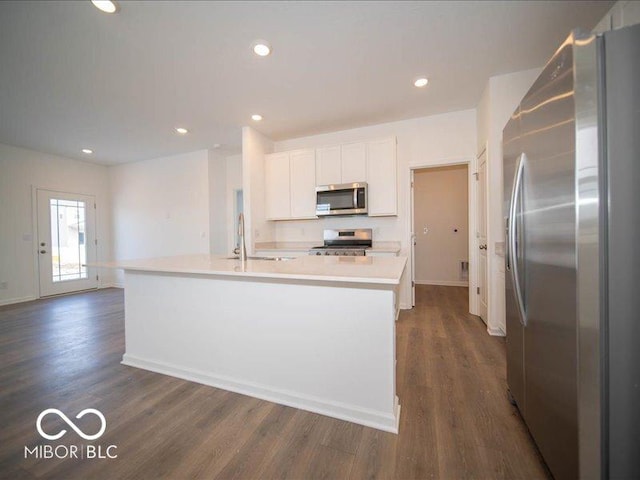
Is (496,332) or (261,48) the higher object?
(261,48)

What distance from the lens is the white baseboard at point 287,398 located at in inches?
59.0

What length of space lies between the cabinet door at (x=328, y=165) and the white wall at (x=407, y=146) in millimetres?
388

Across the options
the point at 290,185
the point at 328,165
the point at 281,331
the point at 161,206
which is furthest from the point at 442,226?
the point at 161,206

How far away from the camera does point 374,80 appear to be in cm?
265

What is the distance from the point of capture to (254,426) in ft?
4.99

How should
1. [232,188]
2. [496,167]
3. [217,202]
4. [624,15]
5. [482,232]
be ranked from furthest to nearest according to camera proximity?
1. [232,188]
2. [217,202]
3. [482,232]
4. [496,167]
5. [624,15]

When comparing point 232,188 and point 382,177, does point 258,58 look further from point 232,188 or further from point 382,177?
point 232,188

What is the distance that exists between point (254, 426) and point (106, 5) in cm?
286

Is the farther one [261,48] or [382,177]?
[382,177]

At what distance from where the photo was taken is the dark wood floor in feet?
4.09

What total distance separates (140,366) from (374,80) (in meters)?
3.50

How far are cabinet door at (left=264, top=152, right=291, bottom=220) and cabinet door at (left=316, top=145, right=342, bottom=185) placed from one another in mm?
534

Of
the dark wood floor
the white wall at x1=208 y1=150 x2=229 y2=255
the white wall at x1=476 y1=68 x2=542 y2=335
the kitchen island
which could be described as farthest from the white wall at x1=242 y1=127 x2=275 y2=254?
the white wall at x1=476 y1=68 x2=542 y2=335

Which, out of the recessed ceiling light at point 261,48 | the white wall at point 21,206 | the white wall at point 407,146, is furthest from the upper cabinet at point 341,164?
the white wall at point 21,206
